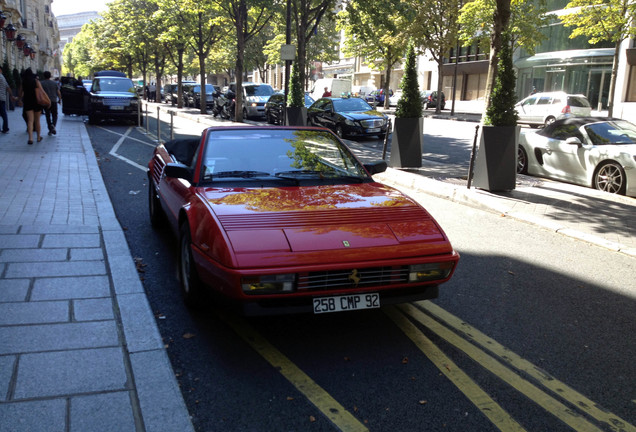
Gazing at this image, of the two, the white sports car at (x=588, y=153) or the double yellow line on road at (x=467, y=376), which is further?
the white sports car at (x=588, y=153)

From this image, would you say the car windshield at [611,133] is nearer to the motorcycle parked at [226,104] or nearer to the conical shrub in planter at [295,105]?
the conical shrub in planter at [295,105]

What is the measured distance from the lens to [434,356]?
3730 mm

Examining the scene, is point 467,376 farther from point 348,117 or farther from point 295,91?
point 295,91

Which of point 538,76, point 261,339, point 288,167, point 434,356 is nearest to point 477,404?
point 434,356

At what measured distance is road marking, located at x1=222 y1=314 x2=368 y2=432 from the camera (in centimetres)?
295

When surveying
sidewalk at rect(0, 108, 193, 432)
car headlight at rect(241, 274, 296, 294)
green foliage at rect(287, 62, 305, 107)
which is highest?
green foliage at rect(287, 62, 305, 107)

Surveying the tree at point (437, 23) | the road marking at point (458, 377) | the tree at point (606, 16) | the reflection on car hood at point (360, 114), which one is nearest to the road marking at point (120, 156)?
the reflection on car hood at point (360, 114)

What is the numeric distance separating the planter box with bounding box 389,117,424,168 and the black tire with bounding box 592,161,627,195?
3.77 meters

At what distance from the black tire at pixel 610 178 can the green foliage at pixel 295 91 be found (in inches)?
491

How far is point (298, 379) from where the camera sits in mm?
3383

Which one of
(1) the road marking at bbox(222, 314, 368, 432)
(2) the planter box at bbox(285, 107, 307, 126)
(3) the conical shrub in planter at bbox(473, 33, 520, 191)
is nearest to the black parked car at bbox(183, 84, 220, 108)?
(2) the planter box at bbox(285, 107, 307, 126)

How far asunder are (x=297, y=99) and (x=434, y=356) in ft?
58.7

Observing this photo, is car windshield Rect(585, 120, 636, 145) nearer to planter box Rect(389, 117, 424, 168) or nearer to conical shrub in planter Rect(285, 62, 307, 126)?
planter box Rect(389, 117, 424, 168)

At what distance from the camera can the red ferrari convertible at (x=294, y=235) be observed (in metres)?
3.52
